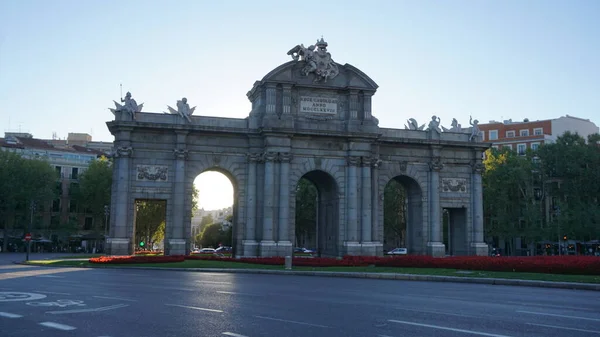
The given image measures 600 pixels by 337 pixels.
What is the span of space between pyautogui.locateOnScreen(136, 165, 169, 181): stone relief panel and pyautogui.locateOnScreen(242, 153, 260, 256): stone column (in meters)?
6.61

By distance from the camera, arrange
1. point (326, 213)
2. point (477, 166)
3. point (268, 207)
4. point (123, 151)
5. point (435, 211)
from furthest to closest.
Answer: point (477, 166) < point (326, 213) < point (435, 211) < point (268, 207) < point (123, 151)

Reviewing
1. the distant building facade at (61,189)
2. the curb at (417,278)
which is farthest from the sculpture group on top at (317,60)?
the distant building facade at (61,189)

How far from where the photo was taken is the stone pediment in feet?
157

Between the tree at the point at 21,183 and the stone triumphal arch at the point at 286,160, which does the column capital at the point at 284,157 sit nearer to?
the stone triumphal arch at the point at 286,160

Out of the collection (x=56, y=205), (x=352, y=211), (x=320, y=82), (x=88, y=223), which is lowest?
(x=88, y=223)

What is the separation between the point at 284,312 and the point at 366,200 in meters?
34.7

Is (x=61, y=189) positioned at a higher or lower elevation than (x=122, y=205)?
higher

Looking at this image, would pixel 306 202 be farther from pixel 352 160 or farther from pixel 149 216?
pixel 352 160

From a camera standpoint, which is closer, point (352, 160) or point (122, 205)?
point (122, 205)

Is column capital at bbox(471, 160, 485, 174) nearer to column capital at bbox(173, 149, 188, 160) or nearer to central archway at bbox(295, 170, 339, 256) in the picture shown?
central archway at bbox(295, 170, 339, 256)

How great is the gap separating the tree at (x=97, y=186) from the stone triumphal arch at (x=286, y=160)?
44.2m

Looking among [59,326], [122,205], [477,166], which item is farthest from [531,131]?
[59,326]

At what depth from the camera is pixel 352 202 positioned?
48531 mm

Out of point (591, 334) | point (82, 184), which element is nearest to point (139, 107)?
point (591, 334)
